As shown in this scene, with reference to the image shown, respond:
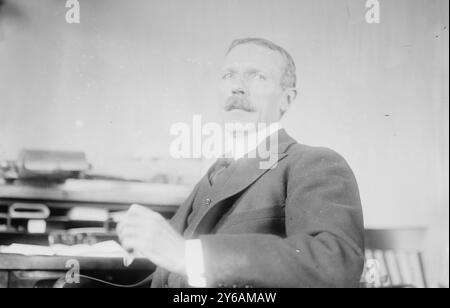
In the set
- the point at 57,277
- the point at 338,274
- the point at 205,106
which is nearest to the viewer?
the point at 338,274

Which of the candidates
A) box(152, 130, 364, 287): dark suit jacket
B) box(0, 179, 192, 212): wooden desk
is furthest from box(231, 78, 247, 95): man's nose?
box(0, 179, 192, 212): wooden desk

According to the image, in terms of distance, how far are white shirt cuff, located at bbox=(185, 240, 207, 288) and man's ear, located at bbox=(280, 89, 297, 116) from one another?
1.52 ft

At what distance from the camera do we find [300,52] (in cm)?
127

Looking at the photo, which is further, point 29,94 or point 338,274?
point 29,94

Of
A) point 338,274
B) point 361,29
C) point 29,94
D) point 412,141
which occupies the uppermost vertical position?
point 361,29

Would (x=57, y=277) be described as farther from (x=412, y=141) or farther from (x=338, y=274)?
(x=412, y=141)

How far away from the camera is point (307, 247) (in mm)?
850

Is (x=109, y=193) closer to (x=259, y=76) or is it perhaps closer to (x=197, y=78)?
(x=197, y=78)

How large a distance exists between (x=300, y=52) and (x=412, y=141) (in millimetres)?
392

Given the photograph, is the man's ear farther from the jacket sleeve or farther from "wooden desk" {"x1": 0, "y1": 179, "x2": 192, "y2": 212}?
"wooden desk" {"x1": 0, "y1": 179, "x2": 192, "y2": 212}

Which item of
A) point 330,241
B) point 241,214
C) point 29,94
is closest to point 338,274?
point 330,241

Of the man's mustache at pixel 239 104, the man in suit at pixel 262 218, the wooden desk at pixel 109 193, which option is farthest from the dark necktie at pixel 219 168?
the wooden desk at pixel 109 193

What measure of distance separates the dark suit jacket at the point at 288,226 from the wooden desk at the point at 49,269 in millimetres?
256

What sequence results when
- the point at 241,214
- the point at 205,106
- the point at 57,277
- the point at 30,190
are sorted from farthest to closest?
the point at 30,190, the point at 205,106, the point at 57,277, the point at 241,214
